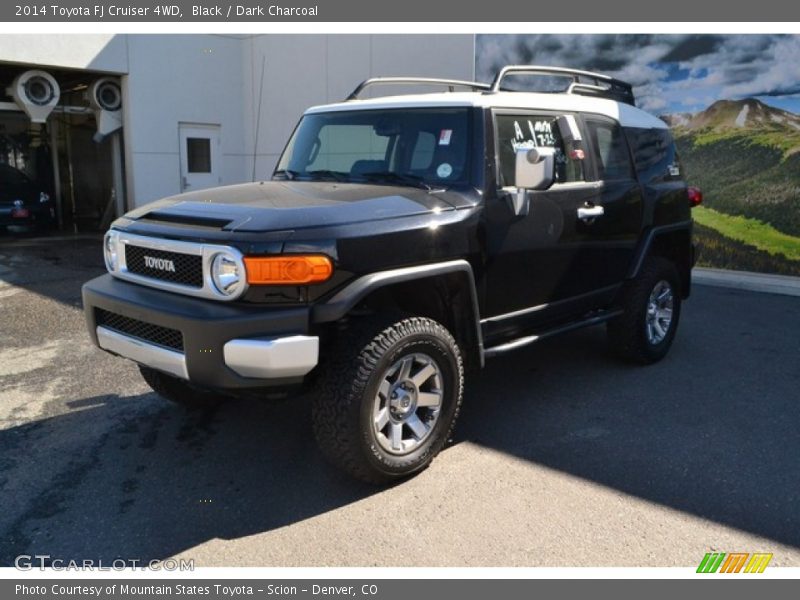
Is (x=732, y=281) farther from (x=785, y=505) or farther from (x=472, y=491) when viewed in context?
(x=472, y=491)

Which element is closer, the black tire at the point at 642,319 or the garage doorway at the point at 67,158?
the black tire at the point at 642,319

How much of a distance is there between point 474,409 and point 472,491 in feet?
3.81

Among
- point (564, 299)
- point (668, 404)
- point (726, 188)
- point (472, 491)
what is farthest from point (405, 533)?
point (726, 188)

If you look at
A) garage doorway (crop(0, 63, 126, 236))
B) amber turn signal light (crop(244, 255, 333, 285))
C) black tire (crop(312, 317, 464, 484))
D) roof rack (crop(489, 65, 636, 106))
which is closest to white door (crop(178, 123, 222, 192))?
garage doorway (crop(0, 63, 126, 236))

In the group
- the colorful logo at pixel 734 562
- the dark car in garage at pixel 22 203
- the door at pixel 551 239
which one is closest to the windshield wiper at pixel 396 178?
the door at pixel 551 239

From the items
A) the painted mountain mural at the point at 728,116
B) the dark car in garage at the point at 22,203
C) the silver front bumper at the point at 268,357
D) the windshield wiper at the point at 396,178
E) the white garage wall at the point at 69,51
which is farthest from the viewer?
the dark car in garage at the point at 22,203

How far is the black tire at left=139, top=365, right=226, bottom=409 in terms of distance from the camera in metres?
4.45

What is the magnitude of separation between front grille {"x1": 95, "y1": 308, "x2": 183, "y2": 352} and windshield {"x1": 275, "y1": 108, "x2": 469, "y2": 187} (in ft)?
4.92

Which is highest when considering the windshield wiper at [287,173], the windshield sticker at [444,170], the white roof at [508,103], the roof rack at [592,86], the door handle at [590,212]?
the roof rack at [592,86]

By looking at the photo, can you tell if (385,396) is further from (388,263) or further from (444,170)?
(444,170)

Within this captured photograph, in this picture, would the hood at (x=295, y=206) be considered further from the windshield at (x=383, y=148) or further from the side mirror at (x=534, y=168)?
the side mirror at (x=534, y=168)

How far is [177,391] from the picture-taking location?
15.0ft

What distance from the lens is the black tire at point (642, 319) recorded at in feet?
17.8

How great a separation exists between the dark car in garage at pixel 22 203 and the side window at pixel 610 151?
1239cm
